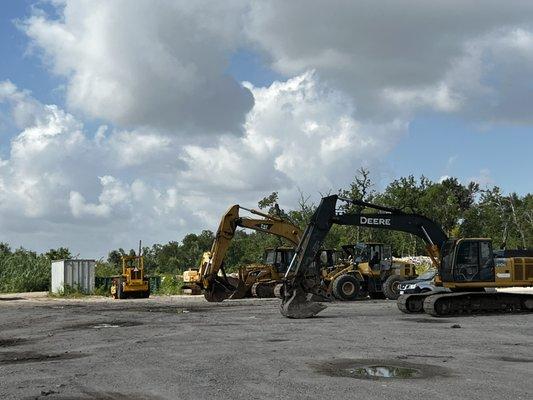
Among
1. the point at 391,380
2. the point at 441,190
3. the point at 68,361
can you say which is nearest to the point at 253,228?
the point at 68,361

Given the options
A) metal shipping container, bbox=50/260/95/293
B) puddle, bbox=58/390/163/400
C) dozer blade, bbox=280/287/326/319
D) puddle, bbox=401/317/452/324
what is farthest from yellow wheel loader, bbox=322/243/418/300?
puddle, bbox=58/390/163/400

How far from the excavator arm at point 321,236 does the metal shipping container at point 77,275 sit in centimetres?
2794

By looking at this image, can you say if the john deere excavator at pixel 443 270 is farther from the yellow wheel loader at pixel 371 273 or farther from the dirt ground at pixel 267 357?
the yellow wheel loader at pixel 371 273

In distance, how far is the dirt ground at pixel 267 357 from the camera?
9.74 metres

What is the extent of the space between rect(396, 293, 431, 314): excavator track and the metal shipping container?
Answer: 29.4 m

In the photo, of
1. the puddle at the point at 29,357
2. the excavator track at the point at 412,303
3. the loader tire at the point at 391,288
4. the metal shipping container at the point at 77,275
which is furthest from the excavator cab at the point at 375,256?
the metal shipping container at the point at 77,275

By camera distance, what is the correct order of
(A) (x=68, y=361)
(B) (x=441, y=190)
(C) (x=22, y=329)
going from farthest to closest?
(B) (x=441, y=190) → (C) (x=22, y=329) → (A) (x=68, y=361)

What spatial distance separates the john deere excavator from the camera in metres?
22.1

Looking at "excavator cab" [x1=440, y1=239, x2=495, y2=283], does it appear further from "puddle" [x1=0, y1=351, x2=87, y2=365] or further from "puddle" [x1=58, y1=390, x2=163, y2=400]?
"puddle" [x1=58, y1=390, x2=163, y2=400]

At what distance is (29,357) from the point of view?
44.5 ft

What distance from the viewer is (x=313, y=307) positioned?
22.0 meters

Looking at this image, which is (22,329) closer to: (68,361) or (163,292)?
(68,361)

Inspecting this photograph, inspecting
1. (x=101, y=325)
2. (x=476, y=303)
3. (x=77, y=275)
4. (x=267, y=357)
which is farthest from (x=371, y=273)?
(x=77, y=275)

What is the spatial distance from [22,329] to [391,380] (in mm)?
13213
